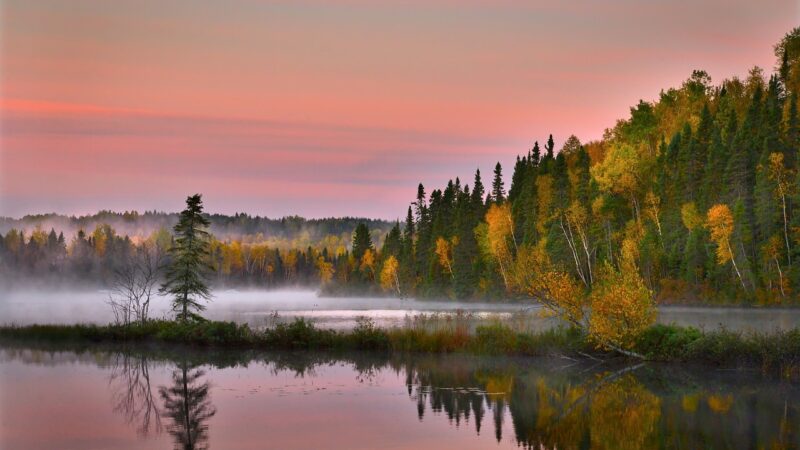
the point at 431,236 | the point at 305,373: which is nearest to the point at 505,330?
the point at 305,373

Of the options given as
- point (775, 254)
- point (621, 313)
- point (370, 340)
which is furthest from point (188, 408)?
point (775, 254)

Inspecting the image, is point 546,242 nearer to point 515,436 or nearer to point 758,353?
point 758,353

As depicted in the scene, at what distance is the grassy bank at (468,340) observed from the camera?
107ft

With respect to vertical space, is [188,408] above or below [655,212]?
below

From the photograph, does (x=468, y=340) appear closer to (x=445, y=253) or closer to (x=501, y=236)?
(x=501, y=236)

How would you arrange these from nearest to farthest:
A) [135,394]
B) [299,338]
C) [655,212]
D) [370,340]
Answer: [135,394] → [370,340] → [299,338] → [655,212]

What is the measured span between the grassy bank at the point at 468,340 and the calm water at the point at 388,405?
928 mm

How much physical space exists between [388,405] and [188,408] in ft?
18.6

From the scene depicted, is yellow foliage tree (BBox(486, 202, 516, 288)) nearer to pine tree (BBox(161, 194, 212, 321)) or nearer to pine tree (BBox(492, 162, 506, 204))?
pine tree (BBox(492, 162, 506, 204))

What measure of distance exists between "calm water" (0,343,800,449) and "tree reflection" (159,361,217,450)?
0.06 m

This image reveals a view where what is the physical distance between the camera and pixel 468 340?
39.5 m

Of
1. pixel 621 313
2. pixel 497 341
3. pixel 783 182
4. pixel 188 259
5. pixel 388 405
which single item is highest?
pixel 783 182

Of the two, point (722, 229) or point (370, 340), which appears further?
point (722, 229)

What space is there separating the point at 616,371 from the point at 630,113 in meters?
107
